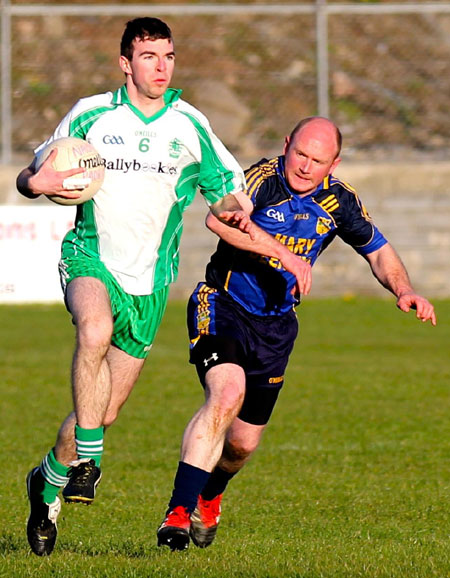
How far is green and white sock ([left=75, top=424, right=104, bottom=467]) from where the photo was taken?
5887mm

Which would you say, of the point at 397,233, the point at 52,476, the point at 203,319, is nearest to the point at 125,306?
the point at 203,319

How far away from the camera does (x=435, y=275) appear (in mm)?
19828

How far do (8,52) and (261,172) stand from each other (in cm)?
1286

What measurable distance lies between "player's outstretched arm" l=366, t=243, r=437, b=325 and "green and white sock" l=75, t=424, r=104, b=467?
1605 millimetres

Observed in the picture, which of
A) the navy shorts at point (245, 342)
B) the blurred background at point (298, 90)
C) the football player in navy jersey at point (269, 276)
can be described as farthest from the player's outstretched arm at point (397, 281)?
the blurred background at point (298, 90)

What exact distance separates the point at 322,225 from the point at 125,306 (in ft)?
3.74

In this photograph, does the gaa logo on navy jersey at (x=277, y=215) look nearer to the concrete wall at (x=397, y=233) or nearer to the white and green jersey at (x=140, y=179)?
the white and green jersey at (x=140, y=179)

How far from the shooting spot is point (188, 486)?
233 inches

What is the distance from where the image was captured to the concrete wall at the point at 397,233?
19734 mm

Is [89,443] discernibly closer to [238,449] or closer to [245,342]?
[245,342]

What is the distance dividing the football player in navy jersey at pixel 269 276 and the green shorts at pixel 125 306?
0.76 ft

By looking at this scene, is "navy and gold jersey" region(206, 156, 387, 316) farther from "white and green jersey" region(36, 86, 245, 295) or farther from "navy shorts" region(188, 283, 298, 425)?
"white and green jersey" region(36, 86, 245, 295)

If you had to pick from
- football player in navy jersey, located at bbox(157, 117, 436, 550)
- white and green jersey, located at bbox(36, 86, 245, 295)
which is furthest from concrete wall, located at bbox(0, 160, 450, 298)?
white and green jersey, located at bbox(36, 86, 245, 295)

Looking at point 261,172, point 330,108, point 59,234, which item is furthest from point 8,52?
point 261,172
